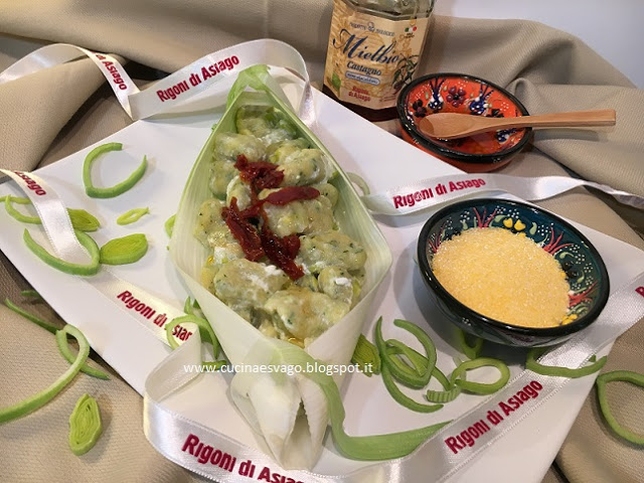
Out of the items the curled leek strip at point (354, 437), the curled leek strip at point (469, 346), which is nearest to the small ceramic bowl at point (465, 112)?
the curled leek strip at point (469, 346)

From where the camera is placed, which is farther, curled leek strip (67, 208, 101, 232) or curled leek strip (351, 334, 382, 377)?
curled leek strip (67, 208, 101, 232)

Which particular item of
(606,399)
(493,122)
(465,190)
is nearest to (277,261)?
(465,190)

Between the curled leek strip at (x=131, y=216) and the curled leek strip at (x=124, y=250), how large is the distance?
2.1 inches

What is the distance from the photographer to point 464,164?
61.4 inches

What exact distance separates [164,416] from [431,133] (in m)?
1.03

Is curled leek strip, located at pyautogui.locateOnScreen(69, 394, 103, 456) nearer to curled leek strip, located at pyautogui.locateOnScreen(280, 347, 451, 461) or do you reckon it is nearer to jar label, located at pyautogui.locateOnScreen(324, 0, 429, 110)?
curled leek strip, located at pyautogui.locateOnScreen(280, 347, 451, 461)

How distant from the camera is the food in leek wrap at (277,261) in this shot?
93 cm

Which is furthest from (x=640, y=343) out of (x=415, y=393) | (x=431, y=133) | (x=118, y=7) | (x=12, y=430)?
(x=118, y=7)

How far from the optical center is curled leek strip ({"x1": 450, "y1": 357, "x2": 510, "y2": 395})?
3.45 feet

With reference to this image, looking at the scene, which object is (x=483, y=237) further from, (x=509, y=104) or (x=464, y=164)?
(x=509, y=104)

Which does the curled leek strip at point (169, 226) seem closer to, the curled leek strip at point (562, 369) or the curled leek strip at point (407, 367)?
the curled leek strip at point (407, 367)

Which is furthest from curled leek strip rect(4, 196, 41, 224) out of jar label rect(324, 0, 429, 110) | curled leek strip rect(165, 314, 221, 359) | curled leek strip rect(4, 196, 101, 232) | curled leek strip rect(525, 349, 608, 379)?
curled leek strip rect(525, 349, 608, 379)

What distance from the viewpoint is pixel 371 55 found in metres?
1.57

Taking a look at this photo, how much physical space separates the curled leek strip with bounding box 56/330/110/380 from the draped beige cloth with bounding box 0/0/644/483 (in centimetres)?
1
